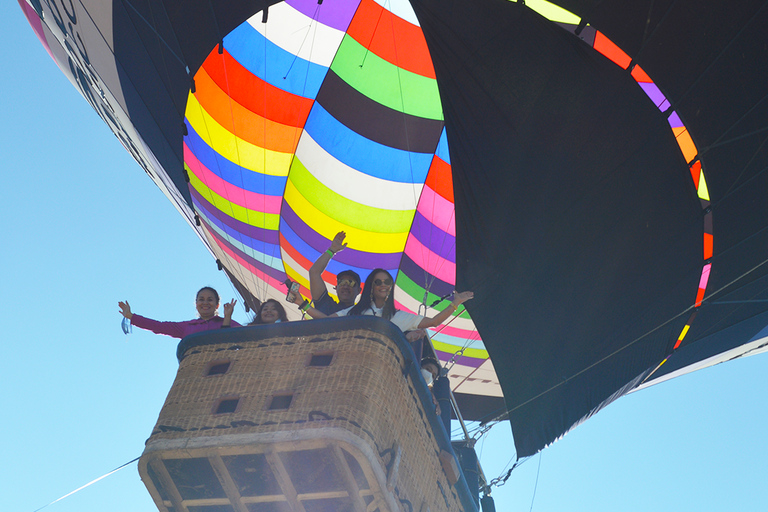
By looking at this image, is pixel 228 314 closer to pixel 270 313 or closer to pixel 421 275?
pixel 270 313

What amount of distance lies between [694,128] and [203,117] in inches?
117

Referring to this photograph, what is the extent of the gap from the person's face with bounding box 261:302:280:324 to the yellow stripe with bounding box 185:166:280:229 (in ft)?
6.26

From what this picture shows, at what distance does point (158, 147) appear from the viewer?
15.6ft

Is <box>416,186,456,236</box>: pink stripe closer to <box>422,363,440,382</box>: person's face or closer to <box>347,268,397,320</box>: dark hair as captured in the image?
<box>422,363,440,382</box>: person's face

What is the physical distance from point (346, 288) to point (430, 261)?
97.5 inches

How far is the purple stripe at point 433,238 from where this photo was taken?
18.7 feet

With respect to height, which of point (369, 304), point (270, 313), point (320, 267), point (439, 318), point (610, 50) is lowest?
point (439, 318)

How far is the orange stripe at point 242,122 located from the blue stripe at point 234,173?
0.21 metres

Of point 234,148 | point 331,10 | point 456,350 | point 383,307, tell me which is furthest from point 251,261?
point 383,307

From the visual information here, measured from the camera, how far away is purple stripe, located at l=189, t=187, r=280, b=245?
5.39 meters

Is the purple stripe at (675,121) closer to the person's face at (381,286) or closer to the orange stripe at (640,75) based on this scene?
the orange stripe at (640,75)

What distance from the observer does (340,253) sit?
579cm

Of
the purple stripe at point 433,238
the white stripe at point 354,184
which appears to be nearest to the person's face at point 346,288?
the white stripe at point 354,184

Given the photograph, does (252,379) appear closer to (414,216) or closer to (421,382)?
(421,382)
